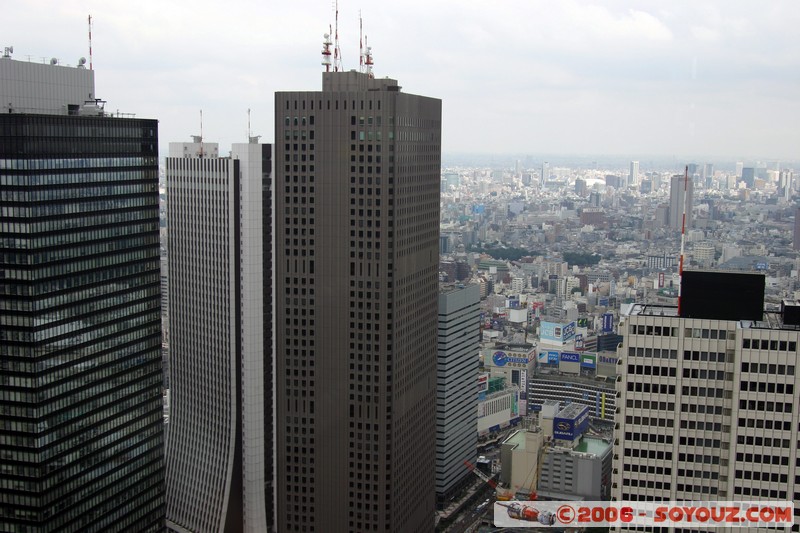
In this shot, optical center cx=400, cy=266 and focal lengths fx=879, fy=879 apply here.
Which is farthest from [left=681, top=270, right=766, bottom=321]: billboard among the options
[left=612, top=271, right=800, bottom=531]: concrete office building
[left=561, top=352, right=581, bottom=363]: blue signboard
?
[left=561, top=352, right=581, bottom=363]: blue signboard

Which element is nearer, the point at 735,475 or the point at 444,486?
the point at 735,475

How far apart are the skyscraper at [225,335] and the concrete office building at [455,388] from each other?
900cm

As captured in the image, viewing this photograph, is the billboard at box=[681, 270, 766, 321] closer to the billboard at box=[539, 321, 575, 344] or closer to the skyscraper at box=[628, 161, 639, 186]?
the skyscraper at box=[628, 161, 639, 186]

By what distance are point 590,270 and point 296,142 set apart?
56362 mm

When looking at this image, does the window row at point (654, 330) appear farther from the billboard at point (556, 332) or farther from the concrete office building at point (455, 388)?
the billboard at point (556, 332)

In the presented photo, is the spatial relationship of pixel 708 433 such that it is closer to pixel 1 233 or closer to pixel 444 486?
pixel 1 233

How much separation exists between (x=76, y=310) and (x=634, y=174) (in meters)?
36.9

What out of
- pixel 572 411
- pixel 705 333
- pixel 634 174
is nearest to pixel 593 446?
pixel 572 411

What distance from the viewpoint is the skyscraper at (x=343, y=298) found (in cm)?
2402

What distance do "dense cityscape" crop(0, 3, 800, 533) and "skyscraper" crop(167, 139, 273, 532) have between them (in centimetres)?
9

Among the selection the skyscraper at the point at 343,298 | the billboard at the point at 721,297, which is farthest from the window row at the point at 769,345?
the skyscraper at the point at 343,298

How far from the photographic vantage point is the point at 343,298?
24.4 meters

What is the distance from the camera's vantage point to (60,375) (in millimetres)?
18688

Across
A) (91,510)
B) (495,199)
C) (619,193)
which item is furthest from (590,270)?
(91,510)
